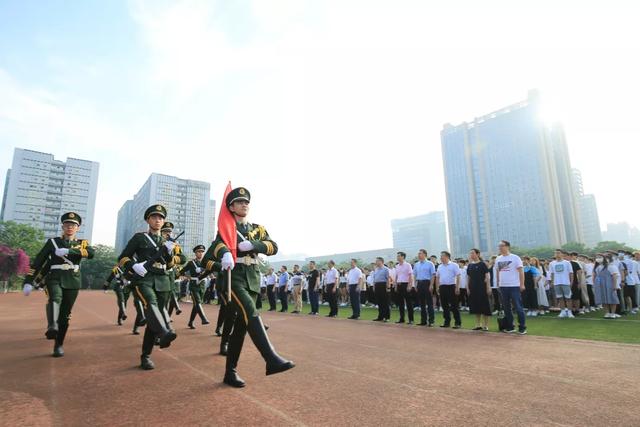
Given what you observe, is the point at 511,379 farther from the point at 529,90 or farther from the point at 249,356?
the point at 529,90

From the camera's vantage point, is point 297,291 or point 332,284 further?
point 297,291

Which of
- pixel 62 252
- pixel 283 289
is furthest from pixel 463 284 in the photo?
pixel 62 252

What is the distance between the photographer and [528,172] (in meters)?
111

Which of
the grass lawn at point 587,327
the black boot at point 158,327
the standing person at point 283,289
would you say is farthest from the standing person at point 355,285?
the black boot at point 158,327

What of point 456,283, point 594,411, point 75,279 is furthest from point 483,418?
point 456,283

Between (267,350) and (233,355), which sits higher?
(267,350)

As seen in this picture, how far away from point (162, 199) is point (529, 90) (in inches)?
4889

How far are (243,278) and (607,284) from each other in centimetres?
1218

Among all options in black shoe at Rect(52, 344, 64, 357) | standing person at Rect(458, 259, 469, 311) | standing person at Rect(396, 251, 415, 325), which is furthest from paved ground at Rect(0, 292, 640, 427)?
standing person at Rect(458, 259, 469, 311)

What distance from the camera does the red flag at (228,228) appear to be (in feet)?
15.4

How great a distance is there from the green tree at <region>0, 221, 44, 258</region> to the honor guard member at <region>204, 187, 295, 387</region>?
8457 cm

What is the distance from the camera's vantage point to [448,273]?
1098 centimetres

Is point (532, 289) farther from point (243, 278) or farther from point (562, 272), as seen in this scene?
point (243, 278)

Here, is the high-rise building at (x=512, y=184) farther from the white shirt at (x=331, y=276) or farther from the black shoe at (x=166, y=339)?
the black shoe at (x=166, y=339)
